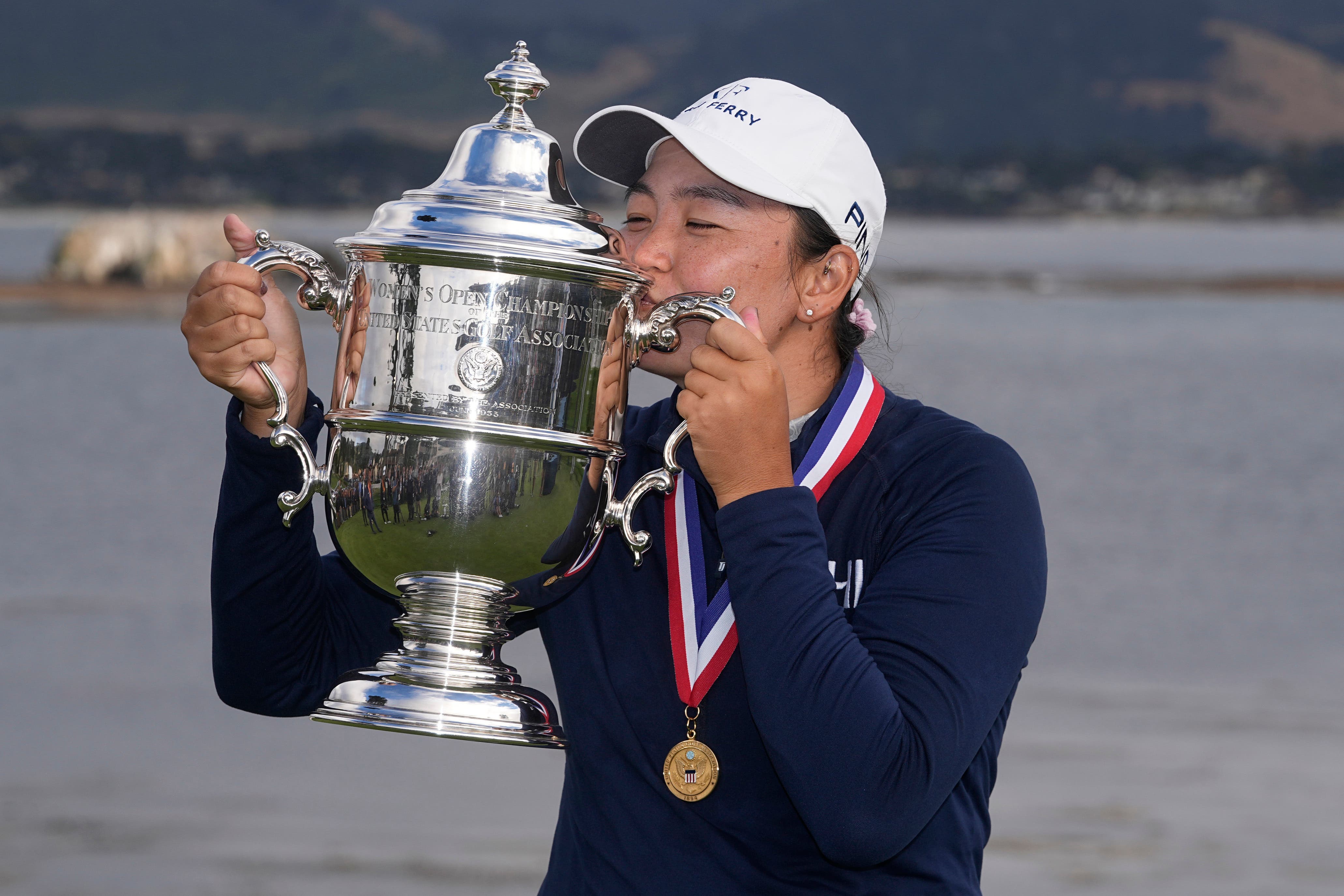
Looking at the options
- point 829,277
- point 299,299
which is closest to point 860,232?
point 829,277

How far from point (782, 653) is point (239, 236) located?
79cm

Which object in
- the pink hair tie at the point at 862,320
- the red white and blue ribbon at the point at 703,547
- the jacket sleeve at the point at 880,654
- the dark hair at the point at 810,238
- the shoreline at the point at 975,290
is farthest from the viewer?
the shoreline at the point at 975,290

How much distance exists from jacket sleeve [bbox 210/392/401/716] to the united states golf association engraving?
11.7 inches

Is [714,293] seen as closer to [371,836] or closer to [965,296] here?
[371,836]

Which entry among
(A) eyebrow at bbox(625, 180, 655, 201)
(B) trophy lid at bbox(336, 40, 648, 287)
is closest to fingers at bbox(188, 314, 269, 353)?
(B) trophy lid at bbox(336, 40, 648, 287)

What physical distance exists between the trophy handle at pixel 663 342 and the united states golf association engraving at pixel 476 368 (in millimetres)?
183

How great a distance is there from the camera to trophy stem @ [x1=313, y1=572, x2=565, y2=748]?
5.73 feet

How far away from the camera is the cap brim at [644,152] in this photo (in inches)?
73.3

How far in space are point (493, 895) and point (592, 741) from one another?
2.40 m

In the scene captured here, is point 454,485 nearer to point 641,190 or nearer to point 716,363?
point 716,363

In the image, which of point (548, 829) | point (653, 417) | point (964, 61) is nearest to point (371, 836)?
point (548, 829)

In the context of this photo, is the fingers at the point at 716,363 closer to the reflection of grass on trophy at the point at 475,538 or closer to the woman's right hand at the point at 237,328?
the reflection of grass on trophy at the point at 475,538

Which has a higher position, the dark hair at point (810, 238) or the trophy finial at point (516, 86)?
the trophy finial at point (516, 86)

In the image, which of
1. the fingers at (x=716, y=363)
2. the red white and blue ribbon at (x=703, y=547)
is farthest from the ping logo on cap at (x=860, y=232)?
the fingers at (x=716, y=363)
